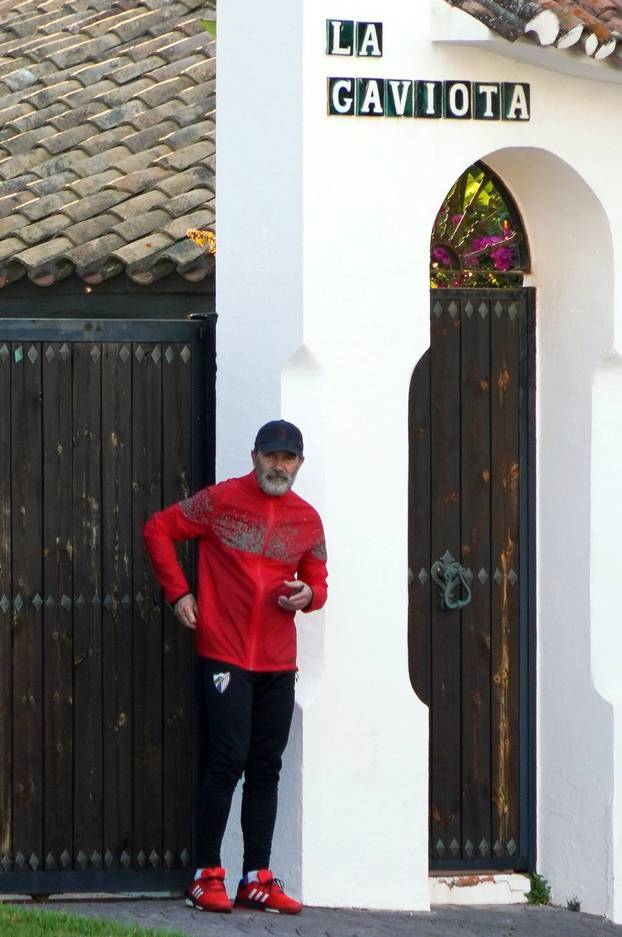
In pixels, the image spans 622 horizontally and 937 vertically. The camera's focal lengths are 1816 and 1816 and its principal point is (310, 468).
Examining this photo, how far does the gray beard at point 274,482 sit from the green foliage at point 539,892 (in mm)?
2162

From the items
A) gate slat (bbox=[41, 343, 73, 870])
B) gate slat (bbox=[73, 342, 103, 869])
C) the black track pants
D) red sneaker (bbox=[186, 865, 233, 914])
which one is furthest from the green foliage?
gate slat (bbox=[41, 343, 73, 870])

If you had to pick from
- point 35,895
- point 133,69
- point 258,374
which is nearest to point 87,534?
point 258,374

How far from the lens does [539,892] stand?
769 centimetres

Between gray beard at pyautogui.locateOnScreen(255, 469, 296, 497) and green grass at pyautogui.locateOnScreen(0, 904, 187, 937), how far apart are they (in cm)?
165

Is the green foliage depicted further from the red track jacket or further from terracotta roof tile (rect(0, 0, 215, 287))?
terracotta roof tile (rect(0, 0, 215, 287))

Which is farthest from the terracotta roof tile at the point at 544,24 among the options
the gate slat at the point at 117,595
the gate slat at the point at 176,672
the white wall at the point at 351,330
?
the gate slat at the point at 117,595

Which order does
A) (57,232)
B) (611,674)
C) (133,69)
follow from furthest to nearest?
(133,69), (57,232), (611,674)

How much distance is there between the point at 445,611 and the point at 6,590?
1.84m

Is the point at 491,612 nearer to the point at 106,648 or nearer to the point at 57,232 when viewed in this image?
the point at 106,648

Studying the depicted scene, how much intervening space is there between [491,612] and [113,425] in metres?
1.80

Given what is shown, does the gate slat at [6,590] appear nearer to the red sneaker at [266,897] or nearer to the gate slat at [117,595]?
the gate slat at [117,595]

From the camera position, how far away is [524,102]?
24.2ft

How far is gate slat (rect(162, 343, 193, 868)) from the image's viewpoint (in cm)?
743

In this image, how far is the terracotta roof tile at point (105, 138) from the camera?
10.1 meters
